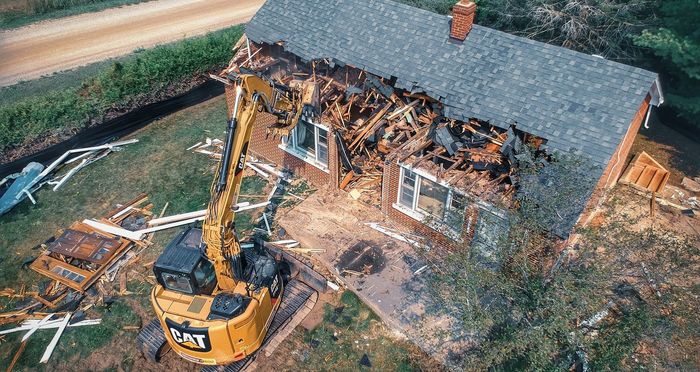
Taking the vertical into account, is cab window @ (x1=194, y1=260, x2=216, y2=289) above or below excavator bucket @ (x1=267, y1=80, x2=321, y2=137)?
below

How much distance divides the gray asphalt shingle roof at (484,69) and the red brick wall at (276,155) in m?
3.09

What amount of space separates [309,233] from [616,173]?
37.7ft

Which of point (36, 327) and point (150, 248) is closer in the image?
point (36, 327)

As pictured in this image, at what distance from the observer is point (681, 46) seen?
18.4m

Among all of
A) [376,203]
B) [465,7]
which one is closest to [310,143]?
[376,203]

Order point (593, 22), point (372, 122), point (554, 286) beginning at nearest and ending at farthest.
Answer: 1. point (554, 286)
2. point (372, 122)
3. point (593, 22)

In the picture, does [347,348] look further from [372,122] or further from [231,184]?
[372,122]

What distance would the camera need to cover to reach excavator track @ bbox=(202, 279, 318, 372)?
1259cm

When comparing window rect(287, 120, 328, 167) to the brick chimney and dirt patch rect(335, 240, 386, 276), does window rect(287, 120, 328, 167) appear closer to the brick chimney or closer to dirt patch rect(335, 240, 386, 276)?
dirt patch rect(335, 240, 386, 276)

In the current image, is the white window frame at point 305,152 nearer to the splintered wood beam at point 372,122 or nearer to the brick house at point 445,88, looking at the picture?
the brick house at point 445,88

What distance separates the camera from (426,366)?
1258 centimetres

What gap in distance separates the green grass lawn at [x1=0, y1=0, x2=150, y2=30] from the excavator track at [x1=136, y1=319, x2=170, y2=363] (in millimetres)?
30700

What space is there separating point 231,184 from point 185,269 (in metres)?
2.34

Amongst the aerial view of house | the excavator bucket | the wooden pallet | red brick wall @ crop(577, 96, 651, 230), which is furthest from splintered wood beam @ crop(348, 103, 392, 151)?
the wooden pallet
